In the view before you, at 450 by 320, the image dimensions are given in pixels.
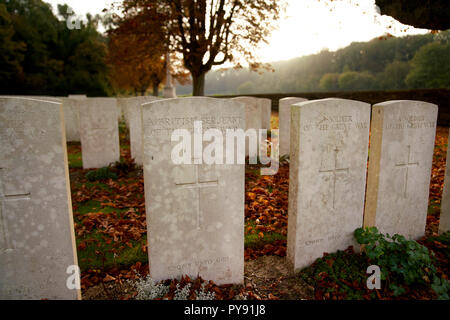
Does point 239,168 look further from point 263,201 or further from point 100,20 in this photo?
point 100,20

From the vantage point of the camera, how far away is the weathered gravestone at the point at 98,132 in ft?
25.2

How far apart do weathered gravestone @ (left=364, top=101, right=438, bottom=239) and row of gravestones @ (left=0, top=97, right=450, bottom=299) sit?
0.05 ft

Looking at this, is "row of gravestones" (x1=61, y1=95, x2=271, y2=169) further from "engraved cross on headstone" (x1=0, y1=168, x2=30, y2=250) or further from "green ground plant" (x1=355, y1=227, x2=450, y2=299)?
"green ground plant" (x1=355, y1=227, x2=450, y2=299)

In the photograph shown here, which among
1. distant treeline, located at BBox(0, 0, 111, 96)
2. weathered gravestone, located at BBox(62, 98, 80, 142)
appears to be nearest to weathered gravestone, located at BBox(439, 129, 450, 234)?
weathered gravestone, located at BBox(62, 98, 80, 142)

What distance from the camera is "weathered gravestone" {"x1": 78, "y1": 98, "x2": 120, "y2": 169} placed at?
7676mm

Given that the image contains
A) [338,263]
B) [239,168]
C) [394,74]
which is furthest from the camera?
[394,74]

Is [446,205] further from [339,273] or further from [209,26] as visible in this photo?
[209,26]

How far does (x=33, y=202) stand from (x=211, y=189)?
5.66ft

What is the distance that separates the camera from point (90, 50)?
3331 cm

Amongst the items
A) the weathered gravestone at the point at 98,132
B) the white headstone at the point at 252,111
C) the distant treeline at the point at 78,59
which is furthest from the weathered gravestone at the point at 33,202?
the distant treeline at the point at 78,59

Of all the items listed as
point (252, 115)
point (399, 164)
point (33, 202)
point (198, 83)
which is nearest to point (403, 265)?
point (399, 164)

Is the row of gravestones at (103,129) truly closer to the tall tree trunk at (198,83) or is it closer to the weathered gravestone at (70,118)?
the weathered gravestone at (70,118)
